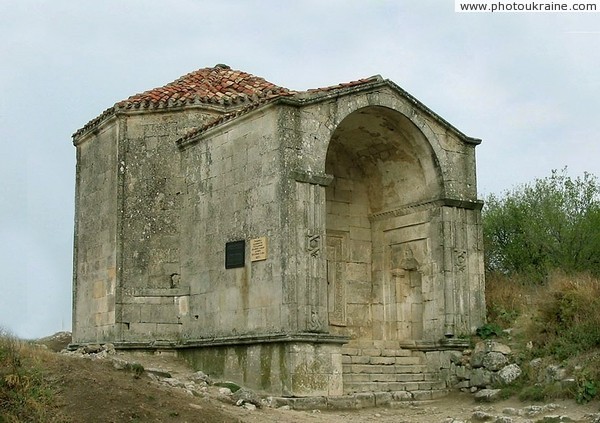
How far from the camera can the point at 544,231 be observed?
23.7 m

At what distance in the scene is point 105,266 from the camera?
17172 millimetres

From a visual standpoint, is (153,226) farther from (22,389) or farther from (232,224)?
(22,389)

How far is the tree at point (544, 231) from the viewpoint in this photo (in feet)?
74.7

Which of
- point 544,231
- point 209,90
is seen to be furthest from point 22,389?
point 544,231

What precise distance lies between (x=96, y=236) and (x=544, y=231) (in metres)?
12.5

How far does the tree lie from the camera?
74.7ft

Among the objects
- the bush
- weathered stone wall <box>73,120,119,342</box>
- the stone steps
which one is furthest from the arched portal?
weathered stone wall <box>73,120,119,342</box>

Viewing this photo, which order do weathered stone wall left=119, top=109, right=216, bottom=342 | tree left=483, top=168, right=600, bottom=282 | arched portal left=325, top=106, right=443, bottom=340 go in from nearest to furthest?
weathered stone wall left=119, top=109, right=216, bottom=342
arched portal left=325, top=106, right=443, bottom=340
tree left=483, top=168, right=600, bottom=282

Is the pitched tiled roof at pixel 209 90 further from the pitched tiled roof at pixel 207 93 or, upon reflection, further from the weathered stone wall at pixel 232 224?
the weathered stone wall at pixel 232 224

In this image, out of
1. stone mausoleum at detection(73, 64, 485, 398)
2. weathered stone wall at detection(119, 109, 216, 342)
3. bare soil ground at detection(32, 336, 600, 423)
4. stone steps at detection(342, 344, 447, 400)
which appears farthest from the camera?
weathered stone wall at detection(119, 109, 216, 342)

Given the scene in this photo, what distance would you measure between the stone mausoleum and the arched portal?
3 cm

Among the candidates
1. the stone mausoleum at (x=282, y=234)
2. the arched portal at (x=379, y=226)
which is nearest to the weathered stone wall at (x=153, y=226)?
the stone mausoleum at (x=282, y=234)

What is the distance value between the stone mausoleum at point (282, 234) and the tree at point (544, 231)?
5653 millimetres

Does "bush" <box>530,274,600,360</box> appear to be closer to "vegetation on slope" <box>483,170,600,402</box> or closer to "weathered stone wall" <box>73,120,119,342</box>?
"vegetation on slope" <box>483,170,600,402</box>
